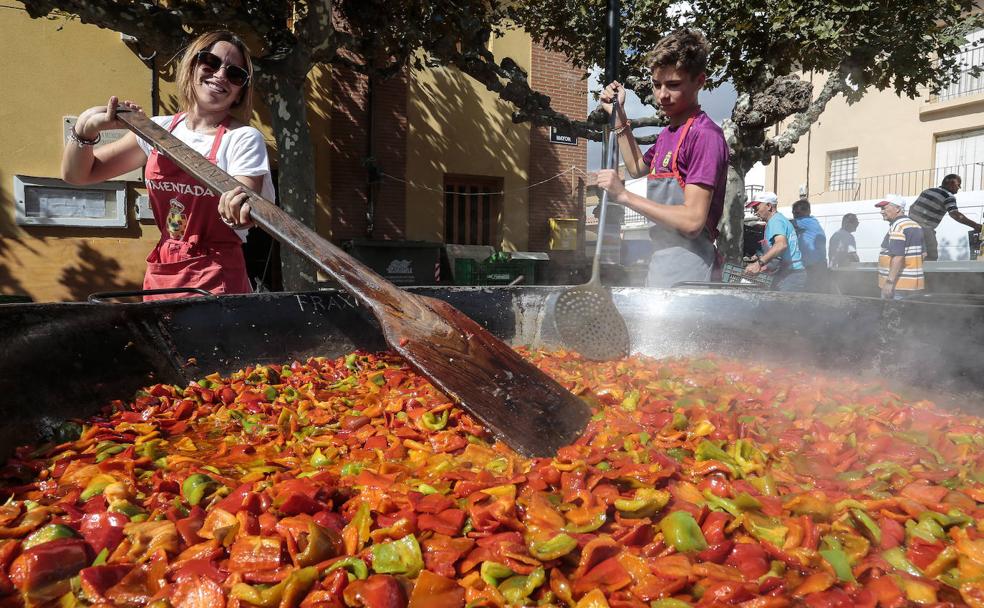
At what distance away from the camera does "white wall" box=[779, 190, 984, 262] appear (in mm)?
17000

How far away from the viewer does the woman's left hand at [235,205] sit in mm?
2094

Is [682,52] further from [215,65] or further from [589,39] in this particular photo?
[589,39]

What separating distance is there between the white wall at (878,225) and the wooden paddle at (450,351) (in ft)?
60.2

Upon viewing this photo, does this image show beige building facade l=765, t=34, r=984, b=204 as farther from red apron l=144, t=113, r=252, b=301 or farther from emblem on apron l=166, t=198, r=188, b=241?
emblem on apron l=166, t=198, r=188, b=241

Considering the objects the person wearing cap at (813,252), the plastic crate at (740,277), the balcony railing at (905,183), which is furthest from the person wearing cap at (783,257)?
the balcony railing at (905,183)

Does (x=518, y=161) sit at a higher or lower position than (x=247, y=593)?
higher

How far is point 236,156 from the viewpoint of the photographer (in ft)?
7.92

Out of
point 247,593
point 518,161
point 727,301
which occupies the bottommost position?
point 247,593

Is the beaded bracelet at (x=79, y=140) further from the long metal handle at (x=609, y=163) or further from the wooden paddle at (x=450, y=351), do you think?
the long metal handle at (x=609, y=163)

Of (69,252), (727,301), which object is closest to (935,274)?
(727,301)

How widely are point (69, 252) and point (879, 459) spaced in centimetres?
1078

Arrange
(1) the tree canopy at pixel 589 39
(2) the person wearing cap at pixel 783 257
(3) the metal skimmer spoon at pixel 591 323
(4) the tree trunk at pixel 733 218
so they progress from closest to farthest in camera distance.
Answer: (3) the metal skimmer spoon at pixel 591 323, (1) the tree canopy at pixel 589 39, (2) the person wearing cap at pixel 783 257, (4) the tree trunk at pixel 733 218

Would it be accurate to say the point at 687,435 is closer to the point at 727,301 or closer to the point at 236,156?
the point at 727,301

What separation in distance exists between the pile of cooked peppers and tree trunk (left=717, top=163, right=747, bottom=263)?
831 cm
